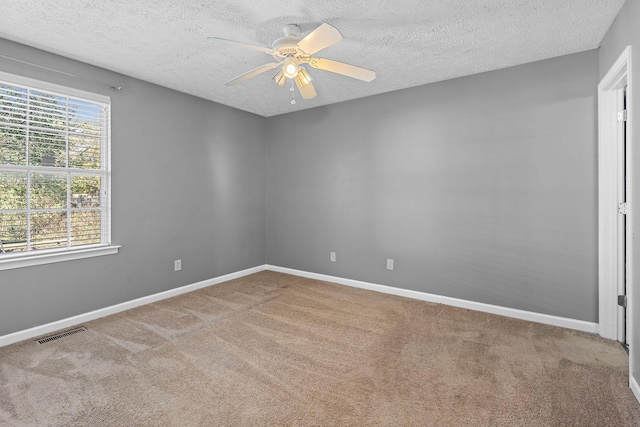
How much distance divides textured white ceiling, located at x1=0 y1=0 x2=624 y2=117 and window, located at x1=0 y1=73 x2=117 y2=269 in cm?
45

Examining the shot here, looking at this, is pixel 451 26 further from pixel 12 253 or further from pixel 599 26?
pixel 12 253

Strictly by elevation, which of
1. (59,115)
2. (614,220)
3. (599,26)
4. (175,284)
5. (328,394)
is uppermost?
(599,26)

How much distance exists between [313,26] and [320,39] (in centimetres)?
49

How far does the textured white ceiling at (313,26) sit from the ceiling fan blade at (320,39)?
0.28 meters

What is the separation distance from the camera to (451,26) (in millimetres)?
2430

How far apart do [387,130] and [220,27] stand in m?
2.28

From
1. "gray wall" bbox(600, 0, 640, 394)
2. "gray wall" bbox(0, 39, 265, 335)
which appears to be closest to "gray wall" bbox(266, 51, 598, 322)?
"gray wall" bbox(0, 39, 265, 335)

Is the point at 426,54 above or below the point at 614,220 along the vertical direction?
above

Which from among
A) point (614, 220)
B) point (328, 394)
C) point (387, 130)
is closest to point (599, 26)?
point (614, 220)

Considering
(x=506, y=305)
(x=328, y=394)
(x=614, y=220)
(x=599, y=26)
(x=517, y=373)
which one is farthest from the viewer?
(x=506, y=305)

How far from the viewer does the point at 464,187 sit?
350 cm

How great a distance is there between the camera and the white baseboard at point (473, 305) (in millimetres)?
2926

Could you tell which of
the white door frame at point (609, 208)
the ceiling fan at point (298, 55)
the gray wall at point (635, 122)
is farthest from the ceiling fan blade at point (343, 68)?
the white door frame at point (609, 208)

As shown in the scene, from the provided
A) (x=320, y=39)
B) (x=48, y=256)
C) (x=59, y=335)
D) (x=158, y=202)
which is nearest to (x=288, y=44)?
(x=320, y=39)
